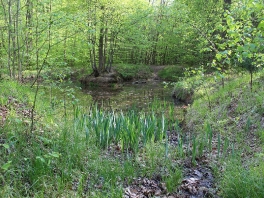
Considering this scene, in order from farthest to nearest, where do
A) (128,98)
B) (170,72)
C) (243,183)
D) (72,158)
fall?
(170,72) < (128,98) < (72,158) < (243,183)

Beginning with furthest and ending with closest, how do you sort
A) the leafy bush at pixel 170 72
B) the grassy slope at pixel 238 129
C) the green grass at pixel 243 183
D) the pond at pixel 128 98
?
the leafy bush at pixel 170 72
the pond at pixel 128 98
the grassy slope at pixel 238 129
the green grass at pixel 243 183

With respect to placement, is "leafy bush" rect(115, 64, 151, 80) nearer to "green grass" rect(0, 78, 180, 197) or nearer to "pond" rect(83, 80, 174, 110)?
"pond" rect(83, 80, 174, 110)

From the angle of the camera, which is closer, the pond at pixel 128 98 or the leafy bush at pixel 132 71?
the pond at pixel 128 98

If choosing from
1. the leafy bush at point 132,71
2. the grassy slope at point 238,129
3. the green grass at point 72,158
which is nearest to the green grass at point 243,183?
the grassy slope at point 238,129

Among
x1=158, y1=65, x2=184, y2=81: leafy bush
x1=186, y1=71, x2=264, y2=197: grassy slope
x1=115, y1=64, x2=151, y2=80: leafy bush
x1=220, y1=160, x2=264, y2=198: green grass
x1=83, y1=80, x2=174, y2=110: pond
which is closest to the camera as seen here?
x1=220, y1=160, x2=264, y2=198: green grass

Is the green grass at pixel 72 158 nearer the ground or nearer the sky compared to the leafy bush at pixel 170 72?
nearer the ground

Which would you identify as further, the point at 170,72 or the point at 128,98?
the point at 170,72

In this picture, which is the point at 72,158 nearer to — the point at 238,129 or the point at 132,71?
the point at 238,129

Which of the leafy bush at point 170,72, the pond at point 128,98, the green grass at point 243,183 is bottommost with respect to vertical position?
the pond at point 128,98

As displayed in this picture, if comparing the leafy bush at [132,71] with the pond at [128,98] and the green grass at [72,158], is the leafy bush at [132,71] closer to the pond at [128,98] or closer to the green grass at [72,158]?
the pond at [128,98]

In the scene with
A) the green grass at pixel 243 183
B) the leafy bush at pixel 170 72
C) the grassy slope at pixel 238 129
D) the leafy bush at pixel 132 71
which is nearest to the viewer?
the green grass at pixel 243 183

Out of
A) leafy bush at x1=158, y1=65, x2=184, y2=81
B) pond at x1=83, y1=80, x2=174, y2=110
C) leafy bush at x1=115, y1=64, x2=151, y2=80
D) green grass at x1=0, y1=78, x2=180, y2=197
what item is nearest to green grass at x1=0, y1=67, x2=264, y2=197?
green grass at x1=0, y1=78, x2=180, y2=197

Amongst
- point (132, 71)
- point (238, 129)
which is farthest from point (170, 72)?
point (238, 129)

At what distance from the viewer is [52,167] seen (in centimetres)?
344
